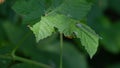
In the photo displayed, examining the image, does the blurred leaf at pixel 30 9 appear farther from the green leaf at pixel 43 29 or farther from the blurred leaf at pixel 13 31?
the blurred leaf at pixel 13 31

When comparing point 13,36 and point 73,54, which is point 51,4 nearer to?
point 13,36

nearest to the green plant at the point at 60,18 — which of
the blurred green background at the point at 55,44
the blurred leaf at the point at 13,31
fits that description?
the blurred green background at the point at 55,44

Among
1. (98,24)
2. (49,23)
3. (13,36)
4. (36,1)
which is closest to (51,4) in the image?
(36,1)

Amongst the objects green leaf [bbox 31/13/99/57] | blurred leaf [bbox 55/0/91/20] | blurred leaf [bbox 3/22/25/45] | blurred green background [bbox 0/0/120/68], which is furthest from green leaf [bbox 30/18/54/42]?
blurred leaf [bbox 3/22/25/45]

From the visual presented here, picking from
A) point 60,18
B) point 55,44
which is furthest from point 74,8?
point 55,44

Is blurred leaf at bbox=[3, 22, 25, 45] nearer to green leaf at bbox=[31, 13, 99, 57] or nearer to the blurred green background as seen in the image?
the blurred green background

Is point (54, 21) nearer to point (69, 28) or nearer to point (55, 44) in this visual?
point (69, 28)
